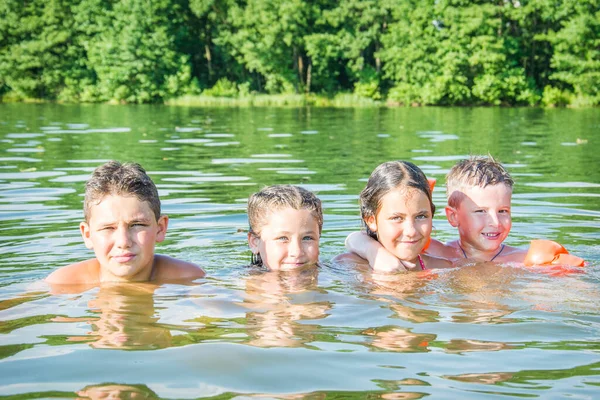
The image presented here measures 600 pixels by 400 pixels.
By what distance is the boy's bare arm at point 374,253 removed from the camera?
5.50 m

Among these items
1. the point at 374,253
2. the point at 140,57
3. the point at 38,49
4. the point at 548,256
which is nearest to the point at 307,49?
the point at 140,57

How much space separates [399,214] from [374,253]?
13.2 inches

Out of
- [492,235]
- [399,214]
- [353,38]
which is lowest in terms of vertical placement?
[492,235]

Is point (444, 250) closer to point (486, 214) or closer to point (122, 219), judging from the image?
point (486, 214)

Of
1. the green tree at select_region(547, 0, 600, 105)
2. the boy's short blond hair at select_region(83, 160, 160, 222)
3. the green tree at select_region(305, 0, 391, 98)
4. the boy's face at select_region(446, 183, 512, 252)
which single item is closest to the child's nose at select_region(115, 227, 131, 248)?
the boy's short blond hair at select_region(83, 160, 160, 222)

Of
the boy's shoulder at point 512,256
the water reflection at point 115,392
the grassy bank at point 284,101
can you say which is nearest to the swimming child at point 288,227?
the boy's shoulder at point 512,256

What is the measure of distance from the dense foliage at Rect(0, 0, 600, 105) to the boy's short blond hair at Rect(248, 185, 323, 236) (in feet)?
133

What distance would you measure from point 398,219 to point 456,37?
145ft

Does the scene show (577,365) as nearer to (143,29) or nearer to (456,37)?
(456,37)

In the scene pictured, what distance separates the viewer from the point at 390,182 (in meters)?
5.56

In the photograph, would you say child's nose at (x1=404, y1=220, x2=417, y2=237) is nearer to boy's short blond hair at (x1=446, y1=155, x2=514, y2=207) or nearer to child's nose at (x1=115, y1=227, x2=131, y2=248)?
boy's short blond hair at (x1=446, y1=155, x2=514, y2=207)

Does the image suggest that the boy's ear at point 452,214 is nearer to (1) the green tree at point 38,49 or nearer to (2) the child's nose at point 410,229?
(2) the child's nose at point 410,229

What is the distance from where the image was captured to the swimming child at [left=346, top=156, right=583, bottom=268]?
5922mm

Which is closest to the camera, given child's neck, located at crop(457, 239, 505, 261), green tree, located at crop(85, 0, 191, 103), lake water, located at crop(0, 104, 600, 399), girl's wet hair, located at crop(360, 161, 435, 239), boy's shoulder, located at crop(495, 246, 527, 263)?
lake water, located at crop(0, 104, 600, 399)
